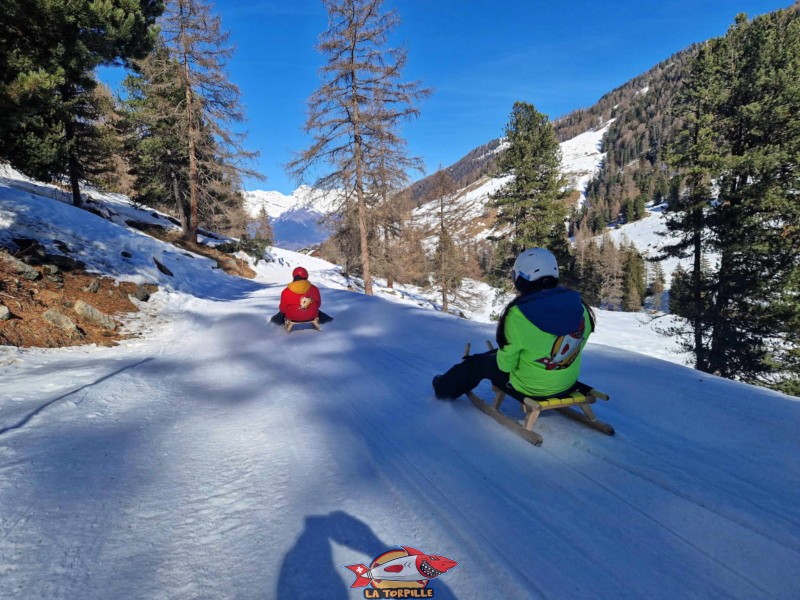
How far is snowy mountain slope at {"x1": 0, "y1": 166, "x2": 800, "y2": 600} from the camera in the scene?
7.37 ft

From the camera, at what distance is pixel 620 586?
2.19 metres

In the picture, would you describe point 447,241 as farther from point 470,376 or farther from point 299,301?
point 470,376

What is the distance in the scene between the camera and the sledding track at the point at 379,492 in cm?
224

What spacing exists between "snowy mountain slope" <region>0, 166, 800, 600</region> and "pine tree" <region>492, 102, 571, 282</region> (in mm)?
19970

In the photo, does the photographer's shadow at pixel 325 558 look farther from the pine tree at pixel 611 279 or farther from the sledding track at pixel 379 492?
the pine tree at pixel 611 279

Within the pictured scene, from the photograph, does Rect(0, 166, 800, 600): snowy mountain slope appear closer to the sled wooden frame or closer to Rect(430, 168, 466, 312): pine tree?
the sled wooden frame

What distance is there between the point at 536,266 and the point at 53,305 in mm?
8756

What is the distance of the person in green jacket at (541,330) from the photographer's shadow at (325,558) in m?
1.79

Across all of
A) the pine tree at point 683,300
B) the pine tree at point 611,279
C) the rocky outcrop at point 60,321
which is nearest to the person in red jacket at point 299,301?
the rocky outcrop at point 60,321

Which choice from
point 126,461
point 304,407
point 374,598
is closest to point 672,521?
point 374,598

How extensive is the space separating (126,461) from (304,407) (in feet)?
5.92

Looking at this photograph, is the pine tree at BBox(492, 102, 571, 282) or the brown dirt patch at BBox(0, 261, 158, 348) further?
the pine tree at BBox(492, 102, 571, 282)

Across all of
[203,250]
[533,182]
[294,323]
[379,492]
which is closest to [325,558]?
[379,492]

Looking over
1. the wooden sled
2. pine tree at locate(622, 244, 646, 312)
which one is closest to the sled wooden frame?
the wooden sled
